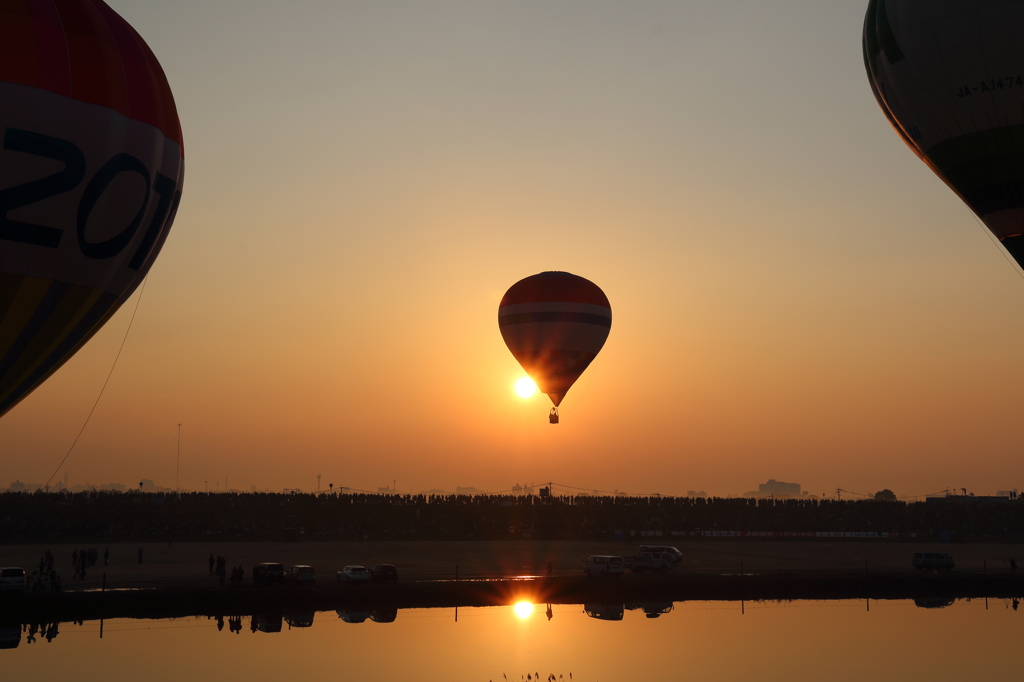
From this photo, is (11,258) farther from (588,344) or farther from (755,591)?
(588,344)

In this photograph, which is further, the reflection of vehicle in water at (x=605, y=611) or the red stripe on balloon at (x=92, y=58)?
the reflection of vehicle in water at (x=605, y=611)

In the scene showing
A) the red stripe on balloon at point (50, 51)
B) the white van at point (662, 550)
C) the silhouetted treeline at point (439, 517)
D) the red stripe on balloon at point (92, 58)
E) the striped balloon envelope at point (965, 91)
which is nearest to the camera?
the red stripe on balloon at point (50, 51)

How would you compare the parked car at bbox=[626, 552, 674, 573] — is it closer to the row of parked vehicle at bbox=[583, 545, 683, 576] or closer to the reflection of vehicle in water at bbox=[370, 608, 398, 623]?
the row of parked vehicle at bbox=[583, 545, 683, 576]

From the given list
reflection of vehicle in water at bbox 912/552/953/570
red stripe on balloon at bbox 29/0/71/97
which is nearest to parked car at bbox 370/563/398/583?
red stripe on balloon at bbox 29/0/71/97

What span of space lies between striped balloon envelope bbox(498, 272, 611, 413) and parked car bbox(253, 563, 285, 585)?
24326 millimetres

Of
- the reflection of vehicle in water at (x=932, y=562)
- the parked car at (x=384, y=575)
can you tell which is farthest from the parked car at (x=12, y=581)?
the reflection of vehicle in water at (x=932, y=562)

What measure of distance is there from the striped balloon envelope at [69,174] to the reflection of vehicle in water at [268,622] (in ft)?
45.6

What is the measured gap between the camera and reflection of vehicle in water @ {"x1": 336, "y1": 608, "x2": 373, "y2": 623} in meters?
39.7

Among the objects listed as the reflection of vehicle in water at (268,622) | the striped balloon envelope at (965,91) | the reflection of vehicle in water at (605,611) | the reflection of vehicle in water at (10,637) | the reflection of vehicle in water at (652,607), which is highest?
the striped balloon envelope at (965,91)

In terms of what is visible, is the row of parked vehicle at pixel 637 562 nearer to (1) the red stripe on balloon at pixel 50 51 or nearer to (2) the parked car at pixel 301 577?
(2) the parked car at pixel 301 577

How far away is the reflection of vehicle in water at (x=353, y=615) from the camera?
39.7m

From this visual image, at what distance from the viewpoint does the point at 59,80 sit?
2641 centimetres

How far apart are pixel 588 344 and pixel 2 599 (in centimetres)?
3651

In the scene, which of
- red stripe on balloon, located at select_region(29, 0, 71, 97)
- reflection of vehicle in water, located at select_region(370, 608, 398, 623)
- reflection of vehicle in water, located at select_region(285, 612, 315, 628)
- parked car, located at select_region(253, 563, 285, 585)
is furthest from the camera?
parked car, located at select_region(253, 563, 285, 585)
